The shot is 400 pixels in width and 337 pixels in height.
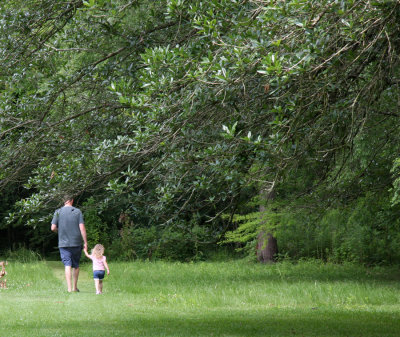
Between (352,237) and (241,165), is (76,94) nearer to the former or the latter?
(241,165)

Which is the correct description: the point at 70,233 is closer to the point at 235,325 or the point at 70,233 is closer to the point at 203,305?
the point at 203,305

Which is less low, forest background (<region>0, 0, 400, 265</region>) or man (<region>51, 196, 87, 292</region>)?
forest background (<region>0, 0, 400, 265</region>)

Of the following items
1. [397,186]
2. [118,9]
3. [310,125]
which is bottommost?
[397,186]

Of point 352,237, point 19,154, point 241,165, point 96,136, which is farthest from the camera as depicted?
point 352,237

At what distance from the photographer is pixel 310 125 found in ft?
22.2

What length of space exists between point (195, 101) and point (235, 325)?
151 inches

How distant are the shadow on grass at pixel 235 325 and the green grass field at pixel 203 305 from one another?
13mm

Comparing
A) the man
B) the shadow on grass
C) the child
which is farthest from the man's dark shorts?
the shadow on grass

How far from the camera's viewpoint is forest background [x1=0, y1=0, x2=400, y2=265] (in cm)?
586

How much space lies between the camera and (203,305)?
37.1 feet

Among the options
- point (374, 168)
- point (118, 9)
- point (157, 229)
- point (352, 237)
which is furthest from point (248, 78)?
point (157, 229)

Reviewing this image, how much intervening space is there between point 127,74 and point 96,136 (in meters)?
1.08

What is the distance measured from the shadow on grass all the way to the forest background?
4.04 ft

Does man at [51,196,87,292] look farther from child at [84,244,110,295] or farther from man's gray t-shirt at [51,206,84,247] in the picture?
child at [84,244,110,295]
